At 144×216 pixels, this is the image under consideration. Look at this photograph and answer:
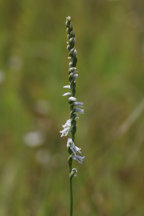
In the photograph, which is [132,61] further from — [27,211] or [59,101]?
[27,211]

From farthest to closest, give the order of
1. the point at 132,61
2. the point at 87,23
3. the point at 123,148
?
the point at 87,23, the point at 132,61, the point at 123,148

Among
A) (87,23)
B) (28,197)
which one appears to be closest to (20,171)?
(28,197)

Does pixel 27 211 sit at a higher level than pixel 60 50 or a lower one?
lower

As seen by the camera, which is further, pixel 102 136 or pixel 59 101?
pixel 59 101

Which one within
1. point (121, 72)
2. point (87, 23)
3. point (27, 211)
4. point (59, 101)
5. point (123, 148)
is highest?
point (87, 23)

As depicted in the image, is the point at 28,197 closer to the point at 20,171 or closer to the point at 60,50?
the point at 20,171

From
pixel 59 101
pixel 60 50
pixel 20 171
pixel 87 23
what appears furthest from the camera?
pixel 87 23
